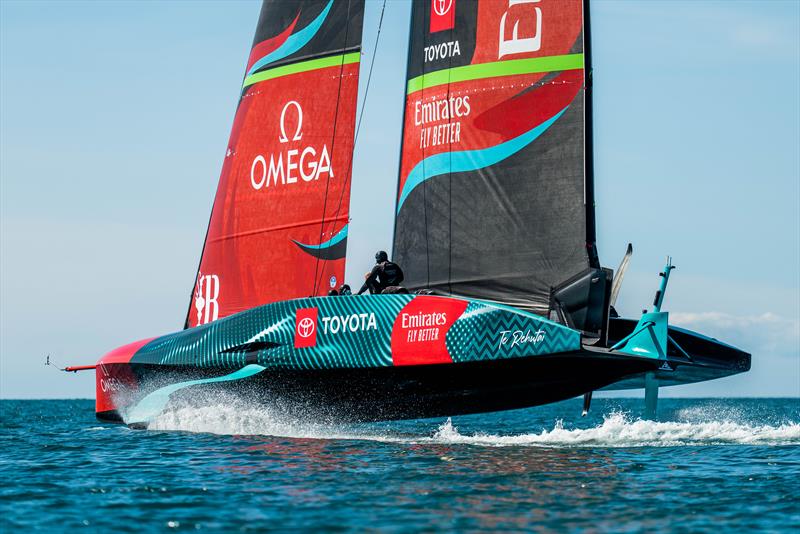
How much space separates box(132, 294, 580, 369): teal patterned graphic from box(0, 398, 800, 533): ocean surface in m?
0.91

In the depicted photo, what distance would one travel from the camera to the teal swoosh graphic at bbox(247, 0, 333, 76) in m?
15.9

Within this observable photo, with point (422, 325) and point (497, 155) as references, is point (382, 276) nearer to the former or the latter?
point (422, 325)

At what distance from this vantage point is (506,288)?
1317 centimetres

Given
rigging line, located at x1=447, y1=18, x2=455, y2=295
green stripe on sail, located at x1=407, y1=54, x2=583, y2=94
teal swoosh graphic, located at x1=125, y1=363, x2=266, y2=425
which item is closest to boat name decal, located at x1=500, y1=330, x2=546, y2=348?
rigging line, located at x1=447, y1=18, x2=455, y2=295

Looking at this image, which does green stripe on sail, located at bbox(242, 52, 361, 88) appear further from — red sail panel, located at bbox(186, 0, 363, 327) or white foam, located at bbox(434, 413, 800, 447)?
white foam, located at bbox(434, 413, 800, 447)

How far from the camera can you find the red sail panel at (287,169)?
1520 cm

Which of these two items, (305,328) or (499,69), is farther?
(499,69)

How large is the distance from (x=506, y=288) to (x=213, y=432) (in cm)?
435

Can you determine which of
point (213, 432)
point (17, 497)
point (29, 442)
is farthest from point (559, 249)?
point (29, 442)

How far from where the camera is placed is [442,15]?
1452cm

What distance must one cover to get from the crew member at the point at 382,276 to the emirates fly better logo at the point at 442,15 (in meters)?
3.15

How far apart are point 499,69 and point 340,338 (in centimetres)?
380

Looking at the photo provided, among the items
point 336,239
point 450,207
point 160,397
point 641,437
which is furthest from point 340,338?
point 641,437

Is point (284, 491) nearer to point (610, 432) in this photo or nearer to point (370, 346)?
point (370, 346)
